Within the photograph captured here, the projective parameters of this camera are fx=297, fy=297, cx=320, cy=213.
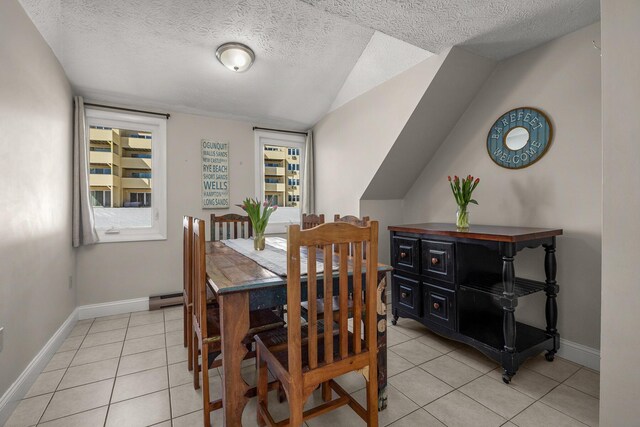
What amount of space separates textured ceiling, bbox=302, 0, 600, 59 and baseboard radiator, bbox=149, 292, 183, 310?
123 inches

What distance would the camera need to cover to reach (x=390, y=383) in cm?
190

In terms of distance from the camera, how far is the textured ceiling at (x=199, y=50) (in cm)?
222

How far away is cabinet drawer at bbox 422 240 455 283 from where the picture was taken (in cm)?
223

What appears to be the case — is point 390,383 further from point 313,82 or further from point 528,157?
point 313,82

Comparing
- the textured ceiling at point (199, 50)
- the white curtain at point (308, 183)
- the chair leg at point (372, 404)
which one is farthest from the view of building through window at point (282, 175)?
the chair leg at point (372, 404)

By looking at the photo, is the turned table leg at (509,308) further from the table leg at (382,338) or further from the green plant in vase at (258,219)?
the green plant in vase at (258,219)

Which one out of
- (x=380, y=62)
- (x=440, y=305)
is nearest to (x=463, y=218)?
(x=440, y=305)

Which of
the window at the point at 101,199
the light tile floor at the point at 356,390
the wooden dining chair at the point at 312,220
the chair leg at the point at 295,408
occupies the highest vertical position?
the window at the point at 101,199

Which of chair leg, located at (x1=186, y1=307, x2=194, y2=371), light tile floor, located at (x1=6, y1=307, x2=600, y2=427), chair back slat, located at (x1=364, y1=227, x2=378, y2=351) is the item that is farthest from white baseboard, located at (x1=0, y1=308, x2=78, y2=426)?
chair back slat, located at (x1=364, y1=227, x2=378, y2=351)

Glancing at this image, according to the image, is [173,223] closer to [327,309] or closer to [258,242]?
[258,242]

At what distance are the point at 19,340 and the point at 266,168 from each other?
283 centimetres

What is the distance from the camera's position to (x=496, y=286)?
215cm

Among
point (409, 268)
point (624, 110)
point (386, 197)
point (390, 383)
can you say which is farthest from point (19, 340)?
point (624, 110)

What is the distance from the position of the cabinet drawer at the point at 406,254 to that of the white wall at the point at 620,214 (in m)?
1.25
